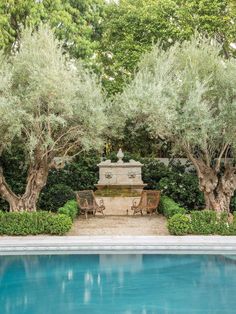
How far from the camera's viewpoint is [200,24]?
29719mm

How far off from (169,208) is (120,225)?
2.14m

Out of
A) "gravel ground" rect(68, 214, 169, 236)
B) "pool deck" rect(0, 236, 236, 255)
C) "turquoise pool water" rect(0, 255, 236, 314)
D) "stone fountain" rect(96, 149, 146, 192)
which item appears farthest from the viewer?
"stone fountain" rect(96, 149, 146, 192)

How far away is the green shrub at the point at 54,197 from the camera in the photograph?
74.7 feet

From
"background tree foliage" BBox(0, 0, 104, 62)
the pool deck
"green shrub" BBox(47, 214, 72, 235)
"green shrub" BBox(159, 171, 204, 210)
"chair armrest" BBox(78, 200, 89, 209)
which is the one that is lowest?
the pool deck

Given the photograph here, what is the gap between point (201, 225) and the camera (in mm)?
16531

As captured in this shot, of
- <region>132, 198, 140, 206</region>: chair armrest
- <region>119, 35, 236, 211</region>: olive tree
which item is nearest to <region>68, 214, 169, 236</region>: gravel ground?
<region>132, 198, 140, 206</region>: chair armrest

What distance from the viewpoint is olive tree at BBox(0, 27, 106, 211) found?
53.5 feet

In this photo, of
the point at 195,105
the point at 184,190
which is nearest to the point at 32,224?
the point at 195,105

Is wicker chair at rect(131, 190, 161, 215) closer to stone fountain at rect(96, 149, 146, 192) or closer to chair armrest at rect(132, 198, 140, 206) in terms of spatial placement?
chair armrest at rect(132, 198, 140, 206)

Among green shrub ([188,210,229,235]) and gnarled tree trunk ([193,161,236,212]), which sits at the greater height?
gnarled tree trunk ([193,161,236,212])

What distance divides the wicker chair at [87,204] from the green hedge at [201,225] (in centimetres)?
568

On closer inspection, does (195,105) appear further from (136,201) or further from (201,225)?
(136,201)

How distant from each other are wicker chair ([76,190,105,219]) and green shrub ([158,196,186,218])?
9.09 ft

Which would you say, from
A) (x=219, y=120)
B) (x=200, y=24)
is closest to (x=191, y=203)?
(x=219, y=120)
